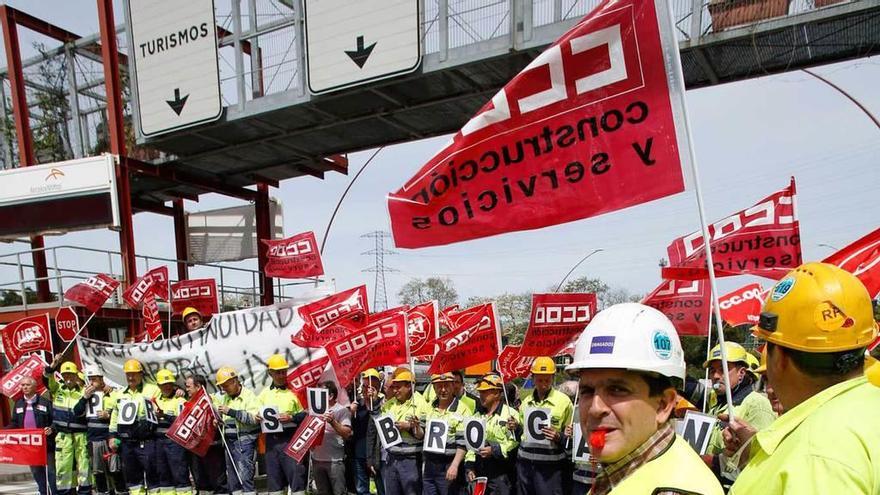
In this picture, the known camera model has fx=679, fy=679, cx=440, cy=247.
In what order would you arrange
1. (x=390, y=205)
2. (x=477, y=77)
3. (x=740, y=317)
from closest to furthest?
(x=390, y=205) → (x=740, y=317) → (x=477, y=77)

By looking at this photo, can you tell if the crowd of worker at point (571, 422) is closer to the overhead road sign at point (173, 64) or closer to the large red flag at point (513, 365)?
the large red flag at point (513, 365)

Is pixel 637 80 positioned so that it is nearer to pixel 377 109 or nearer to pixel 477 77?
pixel 477 77

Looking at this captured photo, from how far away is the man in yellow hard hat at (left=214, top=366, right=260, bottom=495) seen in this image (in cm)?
1015

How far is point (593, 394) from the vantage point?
2230 millimetres

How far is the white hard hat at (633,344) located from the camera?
216 cm

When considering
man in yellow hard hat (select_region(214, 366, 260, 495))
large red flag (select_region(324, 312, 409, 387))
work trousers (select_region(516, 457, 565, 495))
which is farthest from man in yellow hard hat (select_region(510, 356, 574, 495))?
man in yellow hard hat (select_region(214, 366, 260, 495))

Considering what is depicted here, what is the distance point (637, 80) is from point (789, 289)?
2.21m

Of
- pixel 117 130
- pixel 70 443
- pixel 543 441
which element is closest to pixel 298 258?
pixel 70 443

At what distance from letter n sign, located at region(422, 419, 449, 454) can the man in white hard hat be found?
6.52 meters

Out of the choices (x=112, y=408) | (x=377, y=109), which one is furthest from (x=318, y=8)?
(x=112, y=408)

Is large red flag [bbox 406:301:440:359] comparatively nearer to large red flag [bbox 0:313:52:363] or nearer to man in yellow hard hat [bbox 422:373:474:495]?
man in yellow hard hat [bbox 422:373:474:495]

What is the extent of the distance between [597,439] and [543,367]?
6.24 meters

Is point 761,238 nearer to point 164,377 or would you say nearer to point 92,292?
point 164,377

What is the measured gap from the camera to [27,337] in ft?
39.6
